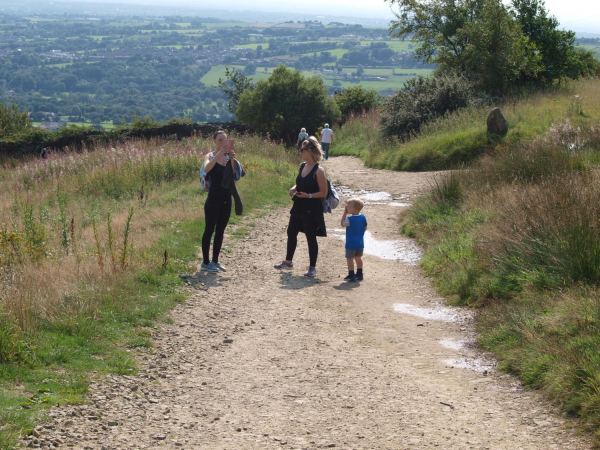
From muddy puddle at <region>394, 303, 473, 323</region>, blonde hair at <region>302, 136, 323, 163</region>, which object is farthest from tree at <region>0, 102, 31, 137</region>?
muddy puddle at <region>394, 303, 473, 323</region>

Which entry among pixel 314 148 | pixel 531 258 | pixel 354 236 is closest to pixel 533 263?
pixel 531 258

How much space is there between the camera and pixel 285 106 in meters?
31.1

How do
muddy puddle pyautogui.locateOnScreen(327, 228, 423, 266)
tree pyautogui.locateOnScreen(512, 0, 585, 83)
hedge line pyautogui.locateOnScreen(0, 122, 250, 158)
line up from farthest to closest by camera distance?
tree pyautogui.locateOnScreen(512, 0, 585, 83) → hedge line pyautogui.locateOnScreen(0, 122, 250, 158) → muddy puddle pyautogui.locateOnScreen(327, 228, 423, 266)

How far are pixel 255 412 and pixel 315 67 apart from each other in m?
111

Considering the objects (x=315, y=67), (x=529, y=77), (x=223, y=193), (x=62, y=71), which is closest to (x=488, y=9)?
(x=529, y=77)

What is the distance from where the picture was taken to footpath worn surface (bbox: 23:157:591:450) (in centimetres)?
438

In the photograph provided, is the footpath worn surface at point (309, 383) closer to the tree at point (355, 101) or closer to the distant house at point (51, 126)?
the distant house at point (51, 126)

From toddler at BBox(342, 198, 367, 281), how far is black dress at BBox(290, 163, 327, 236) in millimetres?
371

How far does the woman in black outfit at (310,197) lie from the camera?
29.6 feet

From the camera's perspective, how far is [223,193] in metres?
9.00

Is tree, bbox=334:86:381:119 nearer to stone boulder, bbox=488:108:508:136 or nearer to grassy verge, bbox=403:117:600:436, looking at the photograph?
stone boulder, bbox=488:108:508:136

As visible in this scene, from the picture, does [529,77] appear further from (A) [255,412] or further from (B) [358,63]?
(B) [358,63]

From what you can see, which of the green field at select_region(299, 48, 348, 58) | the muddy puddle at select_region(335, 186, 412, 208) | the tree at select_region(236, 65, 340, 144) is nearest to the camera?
the muddy puddle at select_region(335, 186, 412, 208)

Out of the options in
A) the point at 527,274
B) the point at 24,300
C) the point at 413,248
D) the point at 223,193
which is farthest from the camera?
the point at 413,248
